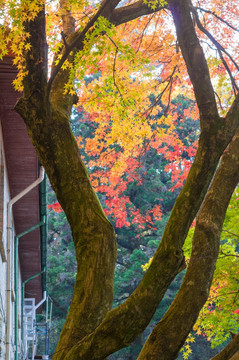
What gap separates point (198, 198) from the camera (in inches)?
169

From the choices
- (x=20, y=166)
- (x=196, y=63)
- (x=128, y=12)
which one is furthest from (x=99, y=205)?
(x=20, y=166)

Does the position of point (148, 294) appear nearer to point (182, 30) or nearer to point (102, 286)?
point (102, 286)

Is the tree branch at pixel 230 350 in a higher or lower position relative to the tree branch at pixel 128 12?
lower

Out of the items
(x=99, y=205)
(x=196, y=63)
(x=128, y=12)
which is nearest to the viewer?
(x=99, y=205)

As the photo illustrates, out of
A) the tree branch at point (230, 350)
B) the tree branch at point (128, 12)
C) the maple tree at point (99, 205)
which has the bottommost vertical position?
the tree branch at point (230, 350)

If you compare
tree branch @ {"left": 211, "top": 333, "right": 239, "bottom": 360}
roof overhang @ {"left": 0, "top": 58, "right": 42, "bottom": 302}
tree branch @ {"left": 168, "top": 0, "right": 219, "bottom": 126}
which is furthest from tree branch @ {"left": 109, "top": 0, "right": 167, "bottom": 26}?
tree branch @ {"left": 211, "top": 333, "right": 239, "bottom": 360}

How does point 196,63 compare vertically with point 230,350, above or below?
above

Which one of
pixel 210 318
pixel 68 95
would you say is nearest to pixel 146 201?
pixel 210 318

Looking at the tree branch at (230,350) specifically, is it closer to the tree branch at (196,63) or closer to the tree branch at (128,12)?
the tree branch at (196,63)

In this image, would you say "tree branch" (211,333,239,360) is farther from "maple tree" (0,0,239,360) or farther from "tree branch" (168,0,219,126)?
"tree branch" (168,0,219,126)

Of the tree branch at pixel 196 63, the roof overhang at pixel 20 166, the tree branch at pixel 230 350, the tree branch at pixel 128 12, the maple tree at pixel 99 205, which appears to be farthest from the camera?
the roof overhang at pixel 20 166

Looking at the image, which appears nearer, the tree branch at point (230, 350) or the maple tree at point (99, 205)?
the maple tree at point (99, 205)

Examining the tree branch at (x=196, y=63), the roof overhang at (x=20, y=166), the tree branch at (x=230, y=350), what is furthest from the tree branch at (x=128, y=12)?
the tree branch at (x=230, y=350)

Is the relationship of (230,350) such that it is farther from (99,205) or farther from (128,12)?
(128,12)
